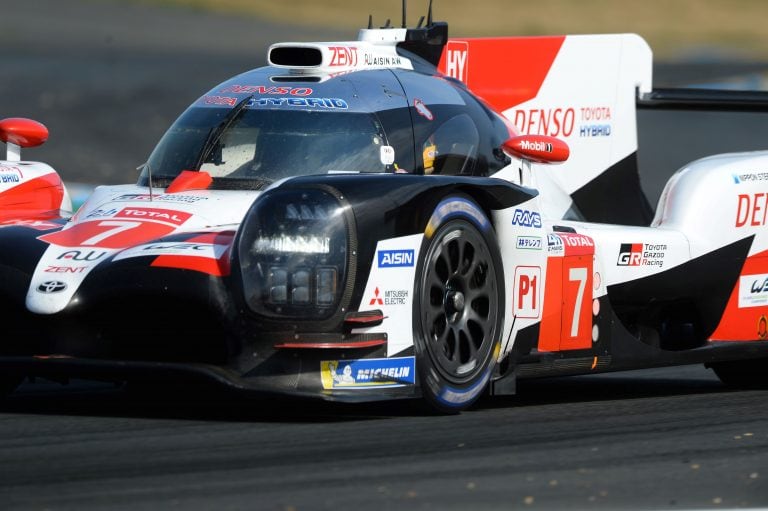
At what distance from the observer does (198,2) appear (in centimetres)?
3244

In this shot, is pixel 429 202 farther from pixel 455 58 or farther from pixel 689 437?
pixel 455 58

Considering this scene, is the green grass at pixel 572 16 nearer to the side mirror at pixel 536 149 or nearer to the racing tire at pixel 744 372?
the racing tire at pixel 744 372

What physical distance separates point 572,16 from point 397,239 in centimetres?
3026

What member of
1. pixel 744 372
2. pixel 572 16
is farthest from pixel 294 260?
pixel 572 16

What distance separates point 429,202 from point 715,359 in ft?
7.58

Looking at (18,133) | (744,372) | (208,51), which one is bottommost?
(208,51)

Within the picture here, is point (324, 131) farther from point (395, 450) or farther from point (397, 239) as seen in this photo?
point (395, 450)

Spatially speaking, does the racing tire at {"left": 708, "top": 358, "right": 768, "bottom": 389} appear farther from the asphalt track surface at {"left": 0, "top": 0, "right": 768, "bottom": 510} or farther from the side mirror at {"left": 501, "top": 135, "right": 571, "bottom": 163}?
the side mirror at {"left": 501, "top": 135, "right": 571, "bottom": 163}

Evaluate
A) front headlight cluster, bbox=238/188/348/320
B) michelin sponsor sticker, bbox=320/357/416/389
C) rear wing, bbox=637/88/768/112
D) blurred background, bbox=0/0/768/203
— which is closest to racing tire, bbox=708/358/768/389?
rear wing, bbox=637/88/768/112

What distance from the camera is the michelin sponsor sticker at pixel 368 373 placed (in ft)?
19.4

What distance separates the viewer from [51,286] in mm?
6062

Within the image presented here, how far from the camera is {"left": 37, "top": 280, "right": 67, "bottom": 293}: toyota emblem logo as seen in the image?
19.8 ft

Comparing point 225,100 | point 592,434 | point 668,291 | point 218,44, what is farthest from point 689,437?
point 218,44

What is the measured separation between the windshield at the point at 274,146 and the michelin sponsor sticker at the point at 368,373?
3.83 feet
